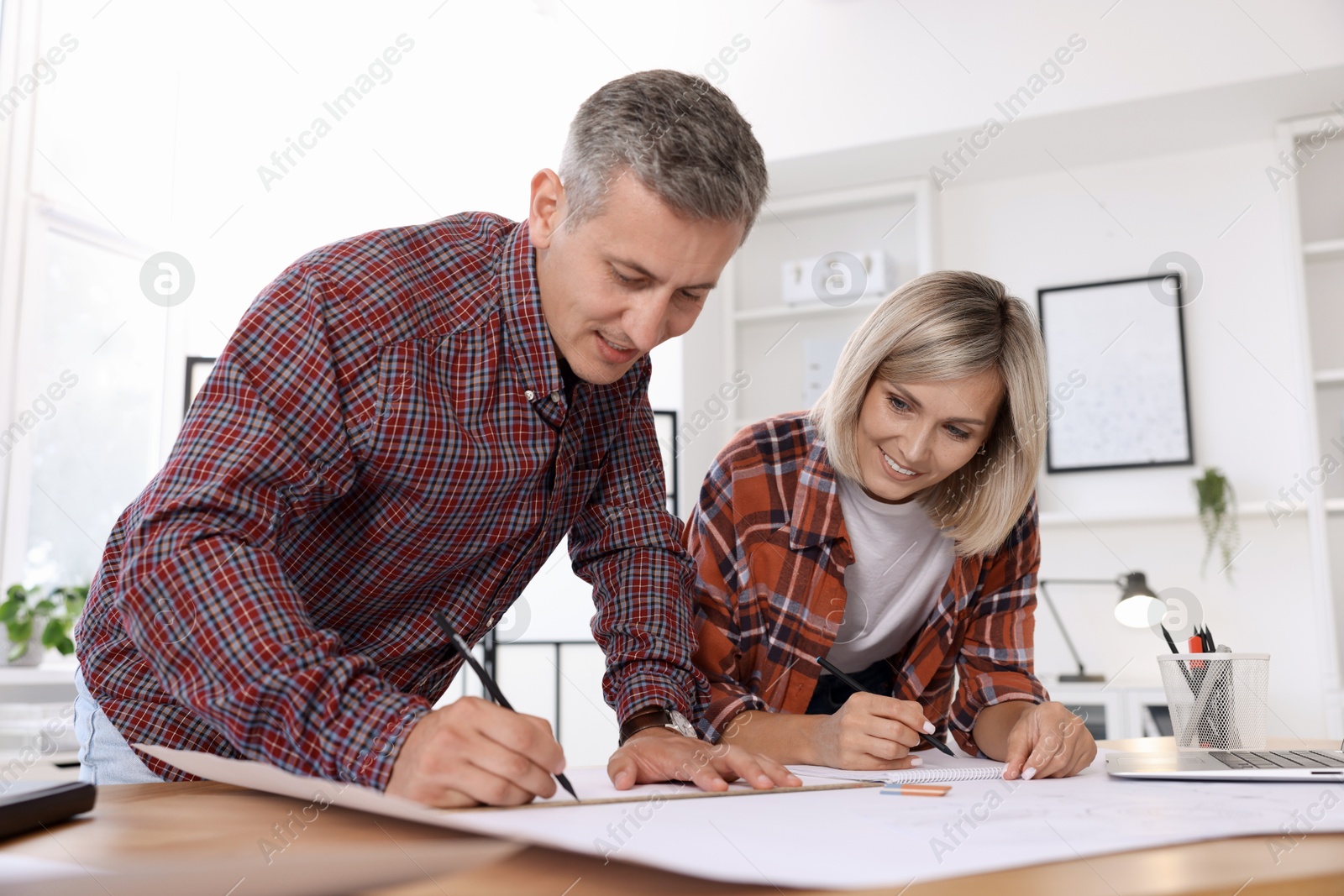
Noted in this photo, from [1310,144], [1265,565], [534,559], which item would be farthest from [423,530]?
[1310,144]

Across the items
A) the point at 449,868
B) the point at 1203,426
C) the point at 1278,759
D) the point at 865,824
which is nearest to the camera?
the point at 449,868

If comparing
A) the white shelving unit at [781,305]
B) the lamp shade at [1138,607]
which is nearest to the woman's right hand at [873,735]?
the lamp shade at [1138,607]

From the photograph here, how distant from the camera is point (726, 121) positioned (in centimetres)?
105

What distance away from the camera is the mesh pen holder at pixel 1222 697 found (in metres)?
1.29

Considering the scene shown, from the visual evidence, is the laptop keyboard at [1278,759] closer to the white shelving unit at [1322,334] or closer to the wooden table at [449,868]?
the wooden table at [449,868]

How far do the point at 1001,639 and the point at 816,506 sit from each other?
Result: 315 millimetres

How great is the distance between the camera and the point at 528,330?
108cm

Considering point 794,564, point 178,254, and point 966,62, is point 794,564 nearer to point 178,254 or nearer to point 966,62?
point 966,62

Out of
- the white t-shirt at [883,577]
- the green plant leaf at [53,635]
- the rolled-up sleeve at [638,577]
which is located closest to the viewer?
the rolled-up sleeve at [638,577]

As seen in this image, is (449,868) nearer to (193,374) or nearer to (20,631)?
(20,631)

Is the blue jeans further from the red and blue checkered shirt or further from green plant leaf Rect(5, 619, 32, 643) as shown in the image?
green plant leaf Rect(5, 619, 32, 643)

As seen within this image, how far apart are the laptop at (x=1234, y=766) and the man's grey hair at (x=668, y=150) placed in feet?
2.11

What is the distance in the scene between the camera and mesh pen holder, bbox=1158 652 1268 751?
4.24 ft

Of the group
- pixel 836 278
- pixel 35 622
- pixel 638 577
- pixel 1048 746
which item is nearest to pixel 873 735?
pixel 1048 746
